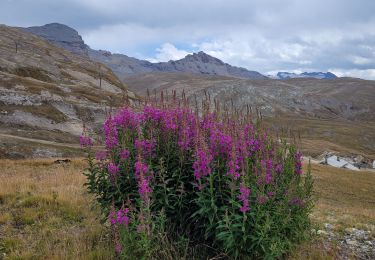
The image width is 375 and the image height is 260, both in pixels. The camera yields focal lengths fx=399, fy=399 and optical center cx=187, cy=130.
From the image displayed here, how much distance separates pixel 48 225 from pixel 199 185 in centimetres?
464

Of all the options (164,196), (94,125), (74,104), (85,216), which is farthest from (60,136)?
(164,196)

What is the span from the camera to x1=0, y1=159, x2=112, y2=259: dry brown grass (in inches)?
322

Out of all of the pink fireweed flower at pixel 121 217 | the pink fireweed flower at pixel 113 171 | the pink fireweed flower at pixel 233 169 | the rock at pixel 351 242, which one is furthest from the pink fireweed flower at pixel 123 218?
the rock at pixel 351 242

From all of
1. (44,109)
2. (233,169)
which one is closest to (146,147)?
(233,169)

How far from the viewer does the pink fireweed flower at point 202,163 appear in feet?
24.7

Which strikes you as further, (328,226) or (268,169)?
(328,226)

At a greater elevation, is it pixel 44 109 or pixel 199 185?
pixel 199 185

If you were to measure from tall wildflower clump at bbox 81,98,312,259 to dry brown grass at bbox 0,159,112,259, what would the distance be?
0.85 meters

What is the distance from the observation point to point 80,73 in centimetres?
11550

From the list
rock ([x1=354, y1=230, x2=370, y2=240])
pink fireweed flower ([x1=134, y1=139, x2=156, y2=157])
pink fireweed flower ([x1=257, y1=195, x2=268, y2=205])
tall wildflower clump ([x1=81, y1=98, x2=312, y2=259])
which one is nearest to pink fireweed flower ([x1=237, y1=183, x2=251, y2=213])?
tall wildflower clump ([x1=81, y1=98, x2=312, y2=259])

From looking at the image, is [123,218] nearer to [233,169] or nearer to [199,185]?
[199,185]

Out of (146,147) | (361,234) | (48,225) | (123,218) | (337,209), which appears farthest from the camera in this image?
(337,209)

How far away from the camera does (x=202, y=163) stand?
24.9ft

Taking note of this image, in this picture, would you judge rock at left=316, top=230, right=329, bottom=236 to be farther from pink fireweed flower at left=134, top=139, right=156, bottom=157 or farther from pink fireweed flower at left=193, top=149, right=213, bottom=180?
pink fireweed flower at left=134, top=139, right=156, bottom=157
